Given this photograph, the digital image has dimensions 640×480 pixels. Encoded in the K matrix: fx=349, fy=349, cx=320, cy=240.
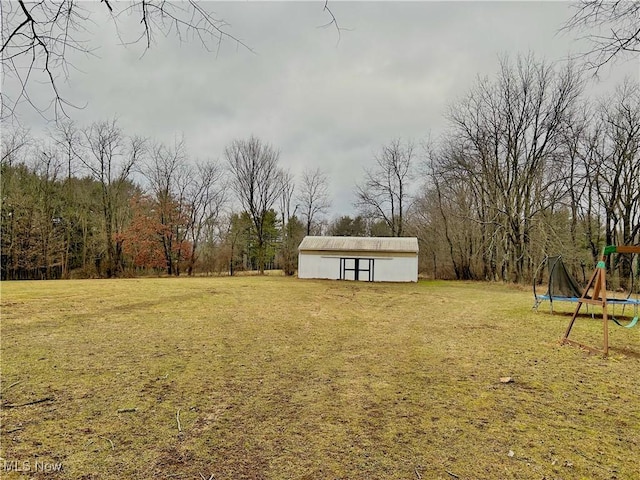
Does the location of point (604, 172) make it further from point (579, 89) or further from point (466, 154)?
point (466, 154)

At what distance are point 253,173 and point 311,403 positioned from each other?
1182 inches

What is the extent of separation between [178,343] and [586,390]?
585 cm

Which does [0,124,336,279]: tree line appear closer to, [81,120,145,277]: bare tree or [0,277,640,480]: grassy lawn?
[81,120,145,277]: bare tree

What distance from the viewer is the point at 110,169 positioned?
26609mm

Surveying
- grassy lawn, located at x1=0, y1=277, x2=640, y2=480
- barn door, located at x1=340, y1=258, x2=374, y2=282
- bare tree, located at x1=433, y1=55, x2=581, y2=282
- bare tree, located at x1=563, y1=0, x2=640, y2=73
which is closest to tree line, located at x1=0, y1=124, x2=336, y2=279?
barn door, located at x1=340, y1=258, x2=374, y2=282

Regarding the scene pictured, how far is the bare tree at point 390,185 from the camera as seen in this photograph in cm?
3328

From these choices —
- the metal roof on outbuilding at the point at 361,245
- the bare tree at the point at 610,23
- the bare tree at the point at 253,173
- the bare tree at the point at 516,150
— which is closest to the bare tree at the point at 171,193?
the bare tree at the point at 253,173

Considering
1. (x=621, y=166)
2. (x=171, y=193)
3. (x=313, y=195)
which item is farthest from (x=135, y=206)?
(x=621, y=166)

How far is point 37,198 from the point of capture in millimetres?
23484

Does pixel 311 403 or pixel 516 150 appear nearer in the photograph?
pixel 311 403

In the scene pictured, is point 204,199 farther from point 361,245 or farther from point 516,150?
point 516,150

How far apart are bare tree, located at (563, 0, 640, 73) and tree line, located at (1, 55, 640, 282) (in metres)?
18.2

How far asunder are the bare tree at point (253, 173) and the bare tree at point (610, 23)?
29.6 metres

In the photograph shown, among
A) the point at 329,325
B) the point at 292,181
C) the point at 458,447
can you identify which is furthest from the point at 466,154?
the point at 458,447
